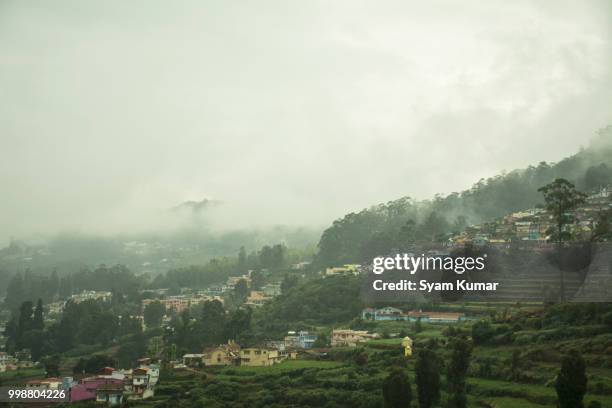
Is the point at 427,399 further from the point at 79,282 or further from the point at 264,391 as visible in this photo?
the point at 79,282

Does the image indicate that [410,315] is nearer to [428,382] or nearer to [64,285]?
[428,382]

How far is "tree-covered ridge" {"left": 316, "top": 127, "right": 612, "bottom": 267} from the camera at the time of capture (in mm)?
57188

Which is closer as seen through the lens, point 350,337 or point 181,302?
point 350,337

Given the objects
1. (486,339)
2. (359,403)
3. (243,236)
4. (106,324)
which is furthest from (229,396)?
(243,236)

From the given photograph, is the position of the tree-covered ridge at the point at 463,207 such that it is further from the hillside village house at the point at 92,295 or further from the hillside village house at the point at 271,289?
the hillside village house at the point at 92,295

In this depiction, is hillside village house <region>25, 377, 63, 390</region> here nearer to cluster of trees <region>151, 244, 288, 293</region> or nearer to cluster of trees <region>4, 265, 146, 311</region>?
cluster of trees <region>4, 265, 146, 311</region>

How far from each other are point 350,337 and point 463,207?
33.7 metres

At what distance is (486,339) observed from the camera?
85.1 ft

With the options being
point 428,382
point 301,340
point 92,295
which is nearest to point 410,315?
point 301,340

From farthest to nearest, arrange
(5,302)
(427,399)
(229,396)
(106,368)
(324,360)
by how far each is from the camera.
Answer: (5,302) < (106,368) < (324,360) < (229,396) < (427,399)

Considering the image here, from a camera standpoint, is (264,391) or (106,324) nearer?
(264,391)

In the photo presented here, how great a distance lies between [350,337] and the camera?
32.7 m

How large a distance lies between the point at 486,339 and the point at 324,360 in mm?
7218

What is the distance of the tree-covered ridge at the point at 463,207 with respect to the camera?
5719 centimetres
